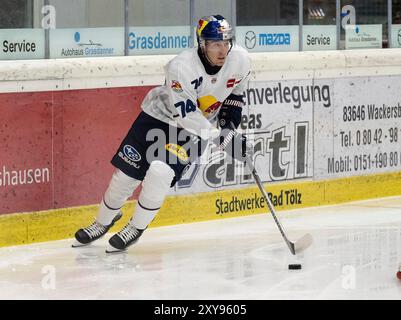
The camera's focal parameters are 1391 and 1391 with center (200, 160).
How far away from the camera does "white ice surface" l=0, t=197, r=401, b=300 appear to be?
6.80 m

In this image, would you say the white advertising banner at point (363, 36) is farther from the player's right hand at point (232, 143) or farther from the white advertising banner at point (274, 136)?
the player's right hand at point (232, 143)

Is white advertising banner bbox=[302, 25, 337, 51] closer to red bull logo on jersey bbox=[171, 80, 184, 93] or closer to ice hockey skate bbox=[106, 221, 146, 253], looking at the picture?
red bull logo on jersey bbox=[171, 80, 184, 93]

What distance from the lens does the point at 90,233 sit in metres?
8.04

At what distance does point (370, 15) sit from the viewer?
1061cm

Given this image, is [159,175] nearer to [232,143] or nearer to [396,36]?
[232,143]

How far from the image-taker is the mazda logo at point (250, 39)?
9.64m

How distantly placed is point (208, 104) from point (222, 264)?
91cm

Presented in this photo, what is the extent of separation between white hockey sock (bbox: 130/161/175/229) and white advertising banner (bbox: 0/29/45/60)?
1.12m

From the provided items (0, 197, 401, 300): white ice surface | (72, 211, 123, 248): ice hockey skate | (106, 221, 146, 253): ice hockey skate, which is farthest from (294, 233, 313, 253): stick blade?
(72, 211, 123, 248): ice hockey skate

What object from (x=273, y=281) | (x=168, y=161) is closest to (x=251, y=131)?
(x=168, y=161)

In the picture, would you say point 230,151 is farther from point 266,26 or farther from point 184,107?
point 266,26

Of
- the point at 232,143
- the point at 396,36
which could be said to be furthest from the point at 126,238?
the point at 396,36

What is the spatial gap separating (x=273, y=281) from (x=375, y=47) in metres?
3.91

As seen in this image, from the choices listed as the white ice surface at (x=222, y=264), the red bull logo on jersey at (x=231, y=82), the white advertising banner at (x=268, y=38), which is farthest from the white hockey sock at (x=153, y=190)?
the white advertising banner at (x=268, y=38)
